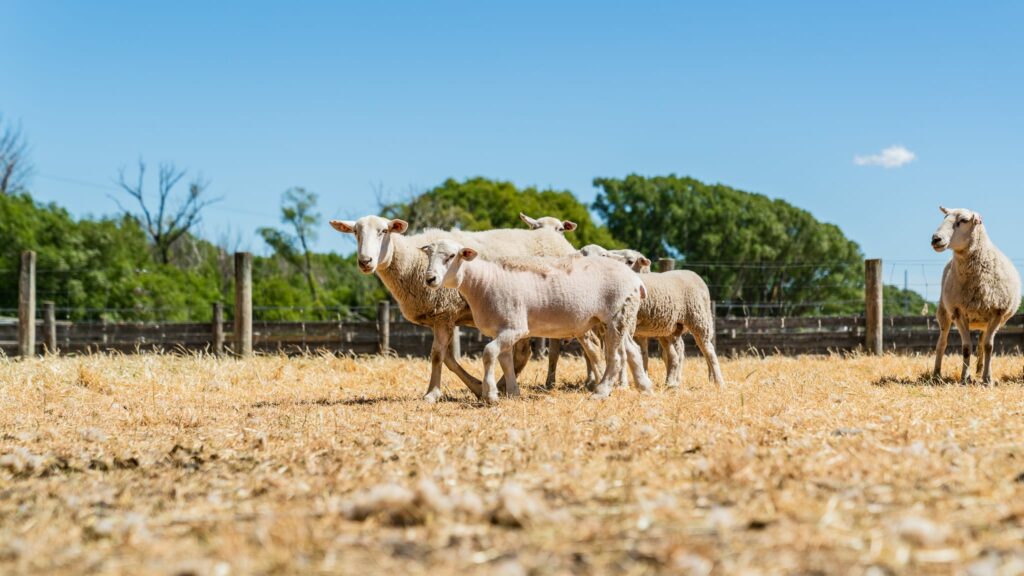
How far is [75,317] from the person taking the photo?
107ft

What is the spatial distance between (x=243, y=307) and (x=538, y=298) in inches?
358

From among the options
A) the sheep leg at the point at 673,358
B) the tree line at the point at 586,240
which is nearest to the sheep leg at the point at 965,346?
the sheep leg at the point at 673,358

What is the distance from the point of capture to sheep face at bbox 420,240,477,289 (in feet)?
23.8

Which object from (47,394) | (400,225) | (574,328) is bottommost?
(47,394)

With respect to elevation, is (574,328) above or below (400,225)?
below

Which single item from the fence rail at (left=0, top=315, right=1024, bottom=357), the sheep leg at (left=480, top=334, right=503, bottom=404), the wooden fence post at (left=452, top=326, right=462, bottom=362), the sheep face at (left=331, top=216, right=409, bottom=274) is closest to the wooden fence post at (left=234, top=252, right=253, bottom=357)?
the fence rail at (left=0, top=315, right=1024, bottom=357)

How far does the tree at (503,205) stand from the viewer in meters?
46.1

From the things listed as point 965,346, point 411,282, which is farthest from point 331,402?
point 965,346

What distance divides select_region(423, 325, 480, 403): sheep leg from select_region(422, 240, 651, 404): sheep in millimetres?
553

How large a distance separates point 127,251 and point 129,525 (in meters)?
35.7

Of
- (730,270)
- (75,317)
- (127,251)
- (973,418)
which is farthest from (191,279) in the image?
(973,418)

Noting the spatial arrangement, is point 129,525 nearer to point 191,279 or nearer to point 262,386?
point 262,386

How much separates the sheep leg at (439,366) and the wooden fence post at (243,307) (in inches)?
297

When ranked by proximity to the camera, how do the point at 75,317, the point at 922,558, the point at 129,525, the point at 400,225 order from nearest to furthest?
the point at 922,558 < the point at 129,525 < the point at 400,225 < the point at 75,317
